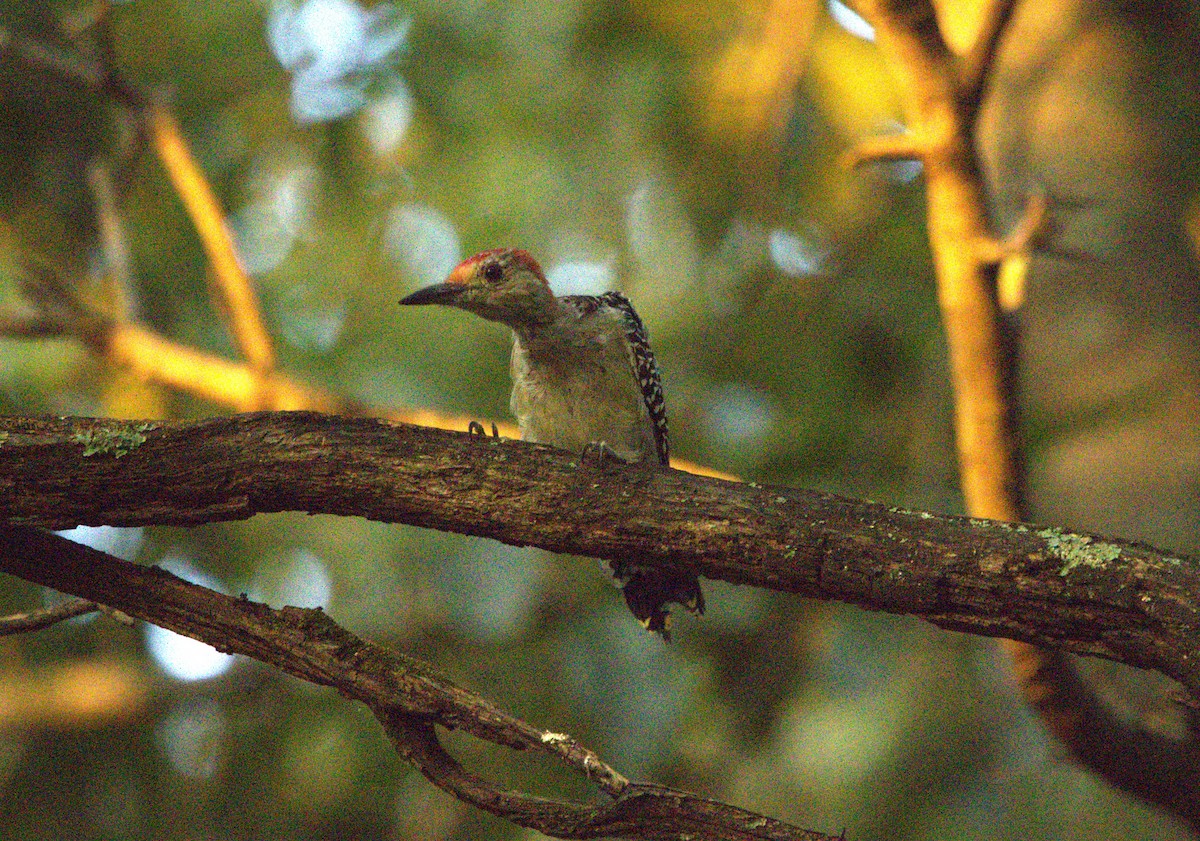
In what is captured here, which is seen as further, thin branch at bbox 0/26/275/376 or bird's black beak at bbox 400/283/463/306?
thin branch at bbox 0/26/275/376

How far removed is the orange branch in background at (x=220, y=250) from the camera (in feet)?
17.7

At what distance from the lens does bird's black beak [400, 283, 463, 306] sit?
172 inches

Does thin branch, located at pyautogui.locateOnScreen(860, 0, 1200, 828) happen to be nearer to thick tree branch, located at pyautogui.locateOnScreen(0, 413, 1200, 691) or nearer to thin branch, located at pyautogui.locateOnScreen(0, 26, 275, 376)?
thick tree branch, located at pyautogui.locateOnScreen(0, 413, 1200, 691)

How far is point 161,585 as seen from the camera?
2.74 metres

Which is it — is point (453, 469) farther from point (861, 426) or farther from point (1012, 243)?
point (861, 426)

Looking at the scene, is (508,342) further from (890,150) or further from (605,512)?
(605,512)

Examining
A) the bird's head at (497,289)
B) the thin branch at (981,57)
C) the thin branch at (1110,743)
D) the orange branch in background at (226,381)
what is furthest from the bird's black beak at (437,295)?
the thin branch at (1110,743)

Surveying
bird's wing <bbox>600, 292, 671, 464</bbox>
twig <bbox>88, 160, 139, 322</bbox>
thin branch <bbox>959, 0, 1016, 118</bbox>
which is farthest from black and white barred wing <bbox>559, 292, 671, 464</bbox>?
twig <bbox>88, 160, 139, 322</bbox>

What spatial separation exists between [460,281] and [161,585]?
206 cm

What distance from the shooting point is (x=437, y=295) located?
4.44m

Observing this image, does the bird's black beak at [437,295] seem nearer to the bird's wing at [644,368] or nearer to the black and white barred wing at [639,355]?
the black and white barred wing at [639,355]

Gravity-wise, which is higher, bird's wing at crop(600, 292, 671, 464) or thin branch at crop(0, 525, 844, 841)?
bird's wing at crop(600, 292, 671, 464)

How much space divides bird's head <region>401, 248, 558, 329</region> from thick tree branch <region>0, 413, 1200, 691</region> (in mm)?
1687

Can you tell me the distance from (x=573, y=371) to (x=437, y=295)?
63 centimetres
